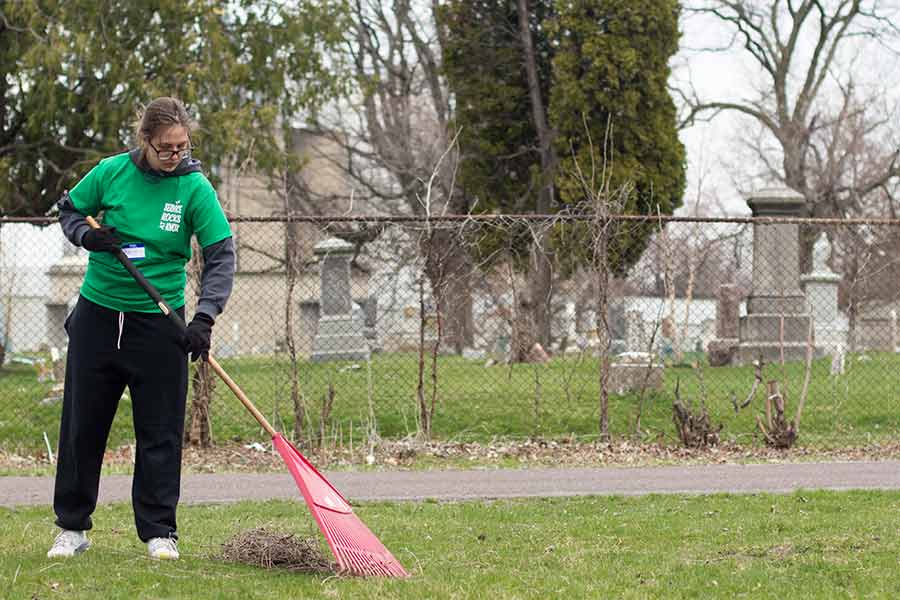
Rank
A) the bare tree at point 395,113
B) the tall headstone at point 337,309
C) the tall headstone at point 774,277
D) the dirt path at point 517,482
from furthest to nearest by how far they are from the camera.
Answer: the bare tree at point 395,113, the tall headstone at point 337,309, the tall headstone at point 774,277, the dirt path at point 517,482

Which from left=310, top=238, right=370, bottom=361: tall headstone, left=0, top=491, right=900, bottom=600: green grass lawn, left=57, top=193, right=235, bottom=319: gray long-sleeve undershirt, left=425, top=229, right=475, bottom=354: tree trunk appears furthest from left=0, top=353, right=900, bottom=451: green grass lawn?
left=57, top=193, right=235, bottom=319: gray long-sleeve undershirt

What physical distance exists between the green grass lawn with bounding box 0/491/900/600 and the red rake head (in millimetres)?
125

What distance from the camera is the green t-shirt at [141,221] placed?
5059mm

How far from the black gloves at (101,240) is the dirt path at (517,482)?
10.3 ft

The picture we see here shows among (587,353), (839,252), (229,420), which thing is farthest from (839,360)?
(839,252)

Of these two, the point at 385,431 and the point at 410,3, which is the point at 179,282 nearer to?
the point at 385,431

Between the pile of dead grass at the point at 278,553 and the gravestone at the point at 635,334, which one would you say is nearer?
the pile of dead grass at the point at 278,553

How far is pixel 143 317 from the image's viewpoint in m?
5.09

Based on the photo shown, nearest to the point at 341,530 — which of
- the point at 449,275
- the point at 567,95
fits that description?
the point at 449,275

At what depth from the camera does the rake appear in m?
4.84

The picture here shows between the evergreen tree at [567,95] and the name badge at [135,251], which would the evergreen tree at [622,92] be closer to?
the evergreen tree at [567,95]

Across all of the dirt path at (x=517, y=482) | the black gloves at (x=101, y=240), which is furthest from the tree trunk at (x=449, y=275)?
the black gloves at (x=101, y=240)

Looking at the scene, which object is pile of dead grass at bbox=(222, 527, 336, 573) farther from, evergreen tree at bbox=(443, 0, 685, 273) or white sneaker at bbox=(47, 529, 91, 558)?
evergreen tree at bbox=(443, 0, 685, 273)

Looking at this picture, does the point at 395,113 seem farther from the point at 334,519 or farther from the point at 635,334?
A: the point at 334,519
